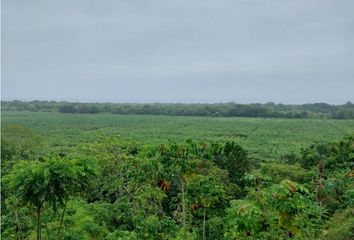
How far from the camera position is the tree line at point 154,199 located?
822 cm

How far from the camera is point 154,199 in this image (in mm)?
15438

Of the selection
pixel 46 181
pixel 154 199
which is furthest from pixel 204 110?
pixel 46 181

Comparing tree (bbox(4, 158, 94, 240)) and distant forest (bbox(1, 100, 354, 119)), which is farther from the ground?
tree (bbox(4, 158, 94, 240))

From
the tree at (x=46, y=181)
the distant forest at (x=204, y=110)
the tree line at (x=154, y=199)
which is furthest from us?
the distant forest at (x=204, y=110)

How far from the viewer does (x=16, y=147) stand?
92.3 feet

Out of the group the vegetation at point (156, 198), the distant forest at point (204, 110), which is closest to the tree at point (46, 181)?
the vegetation at point (156, 198)

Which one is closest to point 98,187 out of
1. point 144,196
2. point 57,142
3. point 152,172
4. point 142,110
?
point 144,196

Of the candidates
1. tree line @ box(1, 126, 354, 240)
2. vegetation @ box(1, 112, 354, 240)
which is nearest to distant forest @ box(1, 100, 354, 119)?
vegetation @ box(1, 112, 354, 240)

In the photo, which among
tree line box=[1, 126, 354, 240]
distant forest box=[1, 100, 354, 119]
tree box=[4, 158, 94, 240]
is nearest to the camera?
tree line box=[1, 126, 354, 240]

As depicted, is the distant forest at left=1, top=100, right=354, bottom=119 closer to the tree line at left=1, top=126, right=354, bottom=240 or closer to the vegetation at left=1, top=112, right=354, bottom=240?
the vegetation at left=1, top=112, right=354, bottom=240

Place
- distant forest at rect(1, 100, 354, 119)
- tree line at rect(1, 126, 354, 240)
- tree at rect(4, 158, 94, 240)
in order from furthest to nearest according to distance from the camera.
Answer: distant forest at rect(1, 100, 354, 119), tree at rect(4, 158, 94, 240), tree line at rect(1, 126, 354, 240)

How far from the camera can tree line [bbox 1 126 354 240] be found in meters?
8.22

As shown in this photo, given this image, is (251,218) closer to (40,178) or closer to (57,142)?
(40,178)

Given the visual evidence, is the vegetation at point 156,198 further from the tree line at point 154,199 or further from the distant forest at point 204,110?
the distant forest at point 204,110
